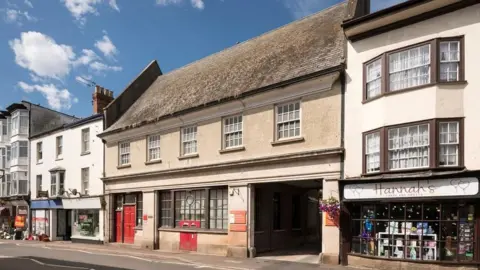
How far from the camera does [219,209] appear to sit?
67.6 ft

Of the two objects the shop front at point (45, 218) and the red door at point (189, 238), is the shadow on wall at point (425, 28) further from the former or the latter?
the shop front at point (45, 218)

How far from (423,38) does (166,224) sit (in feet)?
49.7

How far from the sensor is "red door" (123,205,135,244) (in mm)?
25969

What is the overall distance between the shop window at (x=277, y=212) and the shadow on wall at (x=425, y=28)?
789cm

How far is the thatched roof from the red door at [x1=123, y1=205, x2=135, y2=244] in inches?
178

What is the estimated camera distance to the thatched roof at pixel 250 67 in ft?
60.0

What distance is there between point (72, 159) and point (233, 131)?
51.3ft

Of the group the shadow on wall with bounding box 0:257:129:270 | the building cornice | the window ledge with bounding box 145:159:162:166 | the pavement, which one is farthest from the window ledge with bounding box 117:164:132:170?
the shadow on wall with bounding box 0:257:129:270

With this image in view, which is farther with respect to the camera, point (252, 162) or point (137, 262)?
point (252, 162)

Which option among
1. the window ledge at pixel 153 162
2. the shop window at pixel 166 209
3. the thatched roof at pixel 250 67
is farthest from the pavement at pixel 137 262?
the thatched roof at pixel 250 67

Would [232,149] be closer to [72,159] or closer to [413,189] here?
[413,189]

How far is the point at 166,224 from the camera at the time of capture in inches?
925

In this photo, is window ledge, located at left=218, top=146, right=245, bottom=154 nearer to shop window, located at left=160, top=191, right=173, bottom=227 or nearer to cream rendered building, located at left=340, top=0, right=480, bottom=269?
shop window, located at left=160, top=191, right=173, bottom=227

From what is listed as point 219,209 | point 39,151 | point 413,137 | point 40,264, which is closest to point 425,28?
point 413,137
